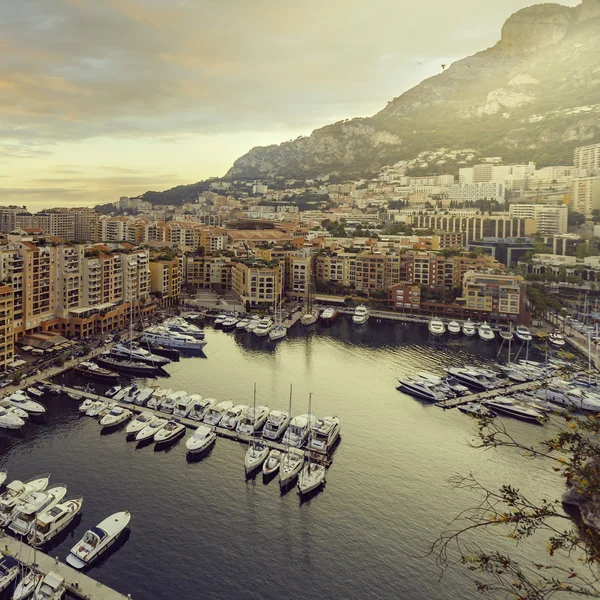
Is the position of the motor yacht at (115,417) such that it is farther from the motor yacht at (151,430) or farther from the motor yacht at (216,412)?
the motor yacht at (216,412)

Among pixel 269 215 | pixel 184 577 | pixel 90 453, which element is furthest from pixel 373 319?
pixel 269 215

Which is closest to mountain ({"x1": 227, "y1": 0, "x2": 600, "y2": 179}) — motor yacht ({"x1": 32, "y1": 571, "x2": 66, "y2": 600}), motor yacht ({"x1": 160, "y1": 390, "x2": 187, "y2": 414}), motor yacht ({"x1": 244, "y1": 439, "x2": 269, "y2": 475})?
motor yacht ({"x1": 160, "y1": 390, "x2": 187, "y2": 414})

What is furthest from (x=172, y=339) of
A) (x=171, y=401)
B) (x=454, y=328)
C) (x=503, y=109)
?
(x=503, y=109)

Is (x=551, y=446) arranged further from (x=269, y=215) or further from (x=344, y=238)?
(x=269, y=215)

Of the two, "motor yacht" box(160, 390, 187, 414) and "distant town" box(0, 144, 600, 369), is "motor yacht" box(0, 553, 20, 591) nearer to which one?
"motor yacht" box(160, 390, 187, 414)

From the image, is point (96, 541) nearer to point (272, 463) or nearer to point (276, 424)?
point (272, 463)

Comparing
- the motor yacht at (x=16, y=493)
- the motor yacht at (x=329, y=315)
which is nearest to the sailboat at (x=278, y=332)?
the motor yacht at (x=329, y=315)
